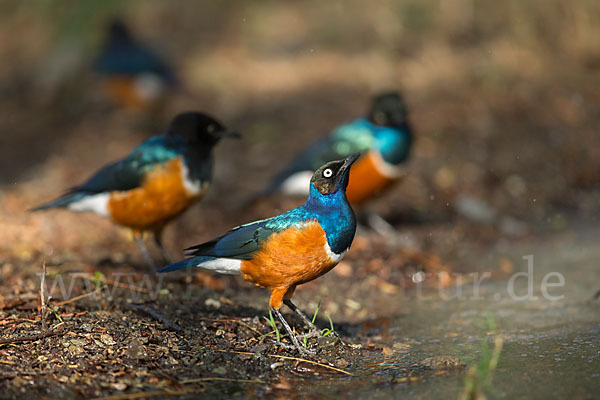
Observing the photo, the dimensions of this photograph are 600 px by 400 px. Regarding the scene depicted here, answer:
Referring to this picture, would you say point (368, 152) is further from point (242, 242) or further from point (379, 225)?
point (242, 242)

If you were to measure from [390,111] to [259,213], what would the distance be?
162 cm

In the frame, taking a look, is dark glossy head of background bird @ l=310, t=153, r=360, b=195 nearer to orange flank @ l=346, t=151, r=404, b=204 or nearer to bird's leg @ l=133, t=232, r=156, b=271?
bird's leg @ l=133, t=232, r=156, b=271

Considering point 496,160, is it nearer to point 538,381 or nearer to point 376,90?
point 376,90

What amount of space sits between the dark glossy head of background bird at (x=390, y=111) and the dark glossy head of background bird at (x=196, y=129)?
1.76 meters

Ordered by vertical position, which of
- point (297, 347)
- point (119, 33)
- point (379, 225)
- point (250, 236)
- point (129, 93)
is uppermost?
point (119, 33)

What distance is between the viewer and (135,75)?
9297 millimetres

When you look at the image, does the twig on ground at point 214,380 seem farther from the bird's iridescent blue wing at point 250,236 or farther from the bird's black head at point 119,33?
the bird's black head at point 119,33

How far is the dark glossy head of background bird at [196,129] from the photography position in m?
5.44

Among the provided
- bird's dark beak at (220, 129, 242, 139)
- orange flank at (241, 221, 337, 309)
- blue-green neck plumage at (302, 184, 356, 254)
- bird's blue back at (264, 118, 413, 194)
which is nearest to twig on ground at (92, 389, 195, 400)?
orange flank at (241, 221, 337, 309)

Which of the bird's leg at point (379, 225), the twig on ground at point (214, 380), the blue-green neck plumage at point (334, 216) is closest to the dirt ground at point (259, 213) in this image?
the twig on ground at point (214, 380)

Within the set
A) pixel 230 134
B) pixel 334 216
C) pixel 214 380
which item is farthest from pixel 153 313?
pixel 230 134

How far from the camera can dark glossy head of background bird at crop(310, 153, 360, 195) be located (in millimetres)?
3912

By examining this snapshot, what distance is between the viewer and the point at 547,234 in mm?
6457

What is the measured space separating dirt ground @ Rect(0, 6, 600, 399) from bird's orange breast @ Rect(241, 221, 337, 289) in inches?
14.2
